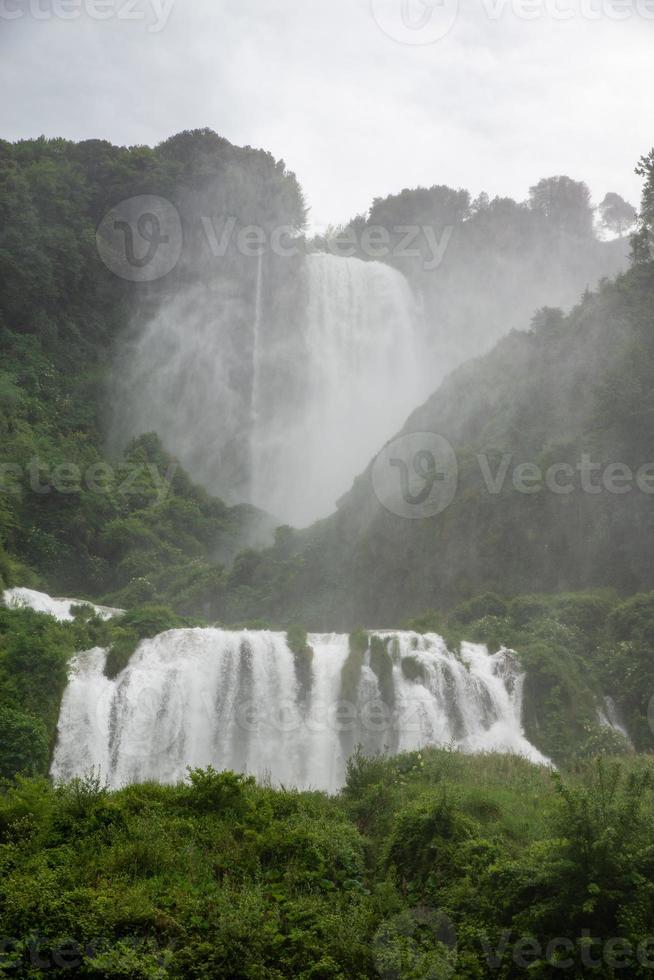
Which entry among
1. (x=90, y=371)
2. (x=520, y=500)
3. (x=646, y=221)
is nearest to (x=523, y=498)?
(x=520, y=500)

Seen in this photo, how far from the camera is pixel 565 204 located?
67688mm

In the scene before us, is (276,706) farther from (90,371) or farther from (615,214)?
(615,214)

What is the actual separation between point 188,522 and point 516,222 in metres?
41.0

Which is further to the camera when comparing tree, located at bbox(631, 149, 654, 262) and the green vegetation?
tree, located at bbox(631, 149, 654, 262)

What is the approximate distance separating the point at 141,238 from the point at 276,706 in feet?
123

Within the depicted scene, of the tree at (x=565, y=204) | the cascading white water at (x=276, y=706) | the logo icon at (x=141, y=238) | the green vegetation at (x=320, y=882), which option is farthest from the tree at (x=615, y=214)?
the green vegetation at (x=320, y=882)

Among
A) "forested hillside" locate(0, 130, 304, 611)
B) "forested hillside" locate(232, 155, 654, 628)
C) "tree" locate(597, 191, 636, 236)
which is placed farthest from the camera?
"tree" locate(597, 191, 636, 236)

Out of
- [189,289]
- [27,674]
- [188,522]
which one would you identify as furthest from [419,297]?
[27,674]

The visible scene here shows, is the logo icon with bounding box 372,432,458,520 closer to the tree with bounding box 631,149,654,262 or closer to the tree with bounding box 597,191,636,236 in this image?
the tree with bounding box 631,149,654,262

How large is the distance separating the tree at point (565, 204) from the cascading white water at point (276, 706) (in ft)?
177

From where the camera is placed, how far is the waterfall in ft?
156

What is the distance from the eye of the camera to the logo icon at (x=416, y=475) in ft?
102

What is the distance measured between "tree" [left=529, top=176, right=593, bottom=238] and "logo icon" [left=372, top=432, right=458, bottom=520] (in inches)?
1565

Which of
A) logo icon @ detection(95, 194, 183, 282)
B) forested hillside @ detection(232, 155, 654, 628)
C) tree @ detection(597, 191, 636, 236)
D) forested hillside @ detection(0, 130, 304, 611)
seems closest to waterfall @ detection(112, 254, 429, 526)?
forested hillside @ detection(0, 130, 304, 611)
